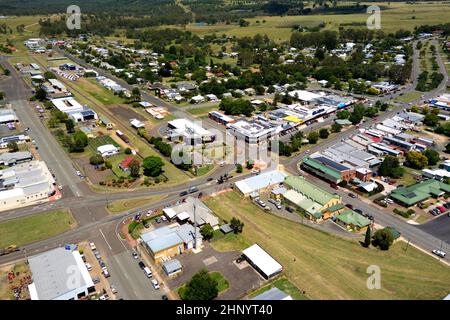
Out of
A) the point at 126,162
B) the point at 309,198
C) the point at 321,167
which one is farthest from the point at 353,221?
the point at 126,162

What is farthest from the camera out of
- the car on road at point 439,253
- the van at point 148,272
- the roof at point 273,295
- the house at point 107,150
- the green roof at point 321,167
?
the house at point 107,150

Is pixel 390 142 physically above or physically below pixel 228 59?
below

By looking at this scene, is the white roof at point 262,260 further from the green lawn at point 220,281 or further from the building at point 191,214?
the building at point 191,214

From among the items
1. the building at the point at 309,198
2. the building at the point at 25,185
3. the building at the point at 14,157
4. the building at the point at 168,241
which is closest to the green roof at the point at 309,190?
the building at the point at 309,198

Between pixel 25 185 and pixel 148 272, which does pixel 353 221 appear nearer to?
pixel 148 272

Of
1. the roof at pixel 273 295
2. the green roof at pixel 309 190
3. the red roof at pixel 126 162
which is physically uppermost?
the red roof at pixel 126 162

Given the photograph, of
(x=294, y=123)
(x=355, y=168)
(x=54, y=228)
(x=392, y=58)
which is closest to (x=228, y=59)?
(x=392, y=58)

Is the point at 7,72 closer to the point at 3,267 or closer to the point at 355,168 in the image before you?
the point at 3,267
